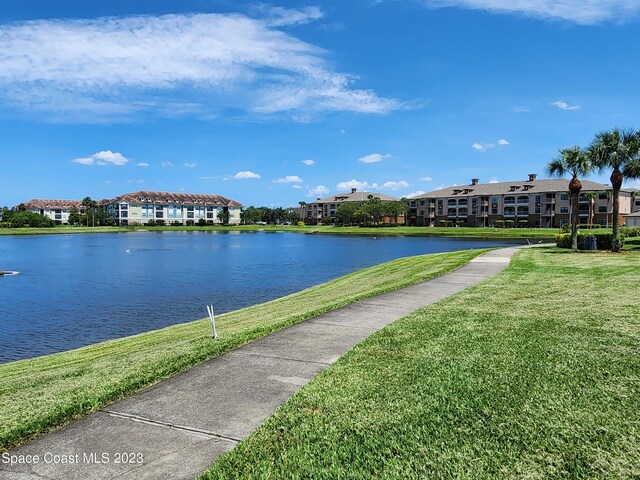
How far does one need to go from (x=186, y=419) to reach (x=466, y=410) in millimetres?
3138

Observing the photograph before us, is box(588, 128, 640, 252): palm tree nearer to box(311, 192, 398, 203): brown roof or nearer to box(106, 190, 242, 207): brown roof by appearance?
box(311, 192, 398, 203): brown roof

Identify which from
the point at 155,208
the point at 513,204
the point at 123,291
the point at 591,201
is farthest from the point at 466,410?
the point at 155,208

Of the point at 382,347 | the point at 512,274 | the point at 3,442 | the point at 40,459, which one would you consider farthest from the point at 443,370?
the point at 512,274

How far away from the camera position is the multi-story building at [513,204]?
106312 mm

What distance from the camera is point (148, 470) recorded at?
4309 millimetres

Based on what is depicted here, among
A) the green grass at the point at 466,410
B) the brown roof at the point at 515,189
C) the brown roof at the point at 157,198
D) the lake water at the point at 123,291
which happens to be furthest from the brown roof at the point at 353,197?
the green grass at the point at 466,410

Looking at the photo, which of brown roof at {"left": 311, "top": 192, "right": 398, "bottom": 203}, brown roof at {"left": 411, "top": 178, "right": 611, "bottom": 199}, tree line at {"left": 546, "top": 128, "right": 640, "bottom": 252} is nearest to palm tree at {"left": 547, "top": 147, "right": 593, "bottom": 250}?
tree line at {"left": 546, "top": 128, "right": 640, "bottom": 252}

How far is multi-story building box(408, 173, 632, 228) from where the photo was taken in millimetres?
106312

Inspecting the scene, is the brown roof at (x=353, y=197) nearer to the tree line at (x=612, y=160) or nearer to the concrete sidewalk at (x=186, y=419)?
the tree line at (x=612, y=160)

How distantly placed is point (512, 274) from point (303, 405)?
14786mm

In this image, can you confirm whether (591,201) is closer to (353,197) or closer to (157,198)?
(353,197)

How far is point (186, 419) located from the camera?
5305mm

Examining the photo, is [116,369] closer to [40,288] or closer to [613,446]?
[613,446]

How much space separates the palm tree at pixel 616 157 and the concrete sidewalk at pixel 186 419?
28054 millimetres
